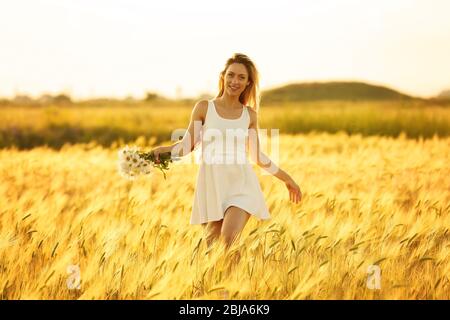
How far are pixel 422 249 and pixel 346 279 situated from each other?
0.82 meters

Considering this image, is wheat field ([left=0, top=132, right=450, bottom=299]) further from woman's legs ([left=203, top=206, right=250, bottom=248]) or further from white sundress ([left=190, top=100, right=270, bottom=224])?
white sundress ([left=190, top=100, right=270, bottom=224])

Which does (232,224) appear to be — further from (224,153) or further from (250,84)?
(250,84)

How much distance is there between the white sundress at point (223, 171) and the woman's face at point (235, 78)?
0.14m

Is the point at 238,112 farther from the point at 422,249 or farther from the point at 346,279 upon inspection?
the point at 422,249

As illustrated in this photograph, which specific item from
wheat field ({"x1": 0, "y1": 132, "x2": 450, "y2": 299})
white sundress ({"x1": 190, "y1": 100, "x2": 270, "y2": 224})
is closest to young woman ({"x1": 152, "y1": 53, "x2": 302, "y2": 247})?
white sundress ({"x1": 190, "y1": 100, "x2": 270, "y2": 224})

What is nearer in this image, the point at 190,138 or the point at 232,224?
the point at 232,224

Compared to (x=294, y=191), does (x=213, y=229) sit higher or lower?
lower

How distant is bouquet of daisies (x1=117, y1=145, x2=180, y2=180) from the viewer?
405 cm

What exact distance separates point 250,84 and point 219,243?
97 cm

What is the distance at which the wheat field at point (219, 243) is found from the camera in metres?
3.52

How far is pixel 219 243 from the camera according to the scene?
3.80 meters

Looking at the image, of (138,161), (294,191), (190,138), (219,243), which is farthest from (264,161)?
(138,161)

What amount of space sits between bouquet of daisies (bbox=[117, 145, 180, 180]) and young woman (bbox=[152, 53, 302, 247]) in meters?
0.09

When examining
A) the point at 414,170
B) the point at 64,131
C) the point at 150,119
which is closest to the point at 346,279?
the point at 414,170
